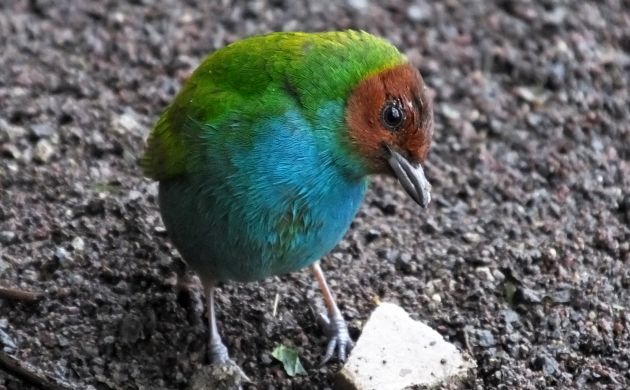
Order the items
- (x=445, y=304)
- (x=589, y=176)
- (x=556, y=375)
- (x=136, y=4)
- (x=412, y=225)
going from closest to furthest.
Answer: (x=556, y=375) → (x=445, y=304) → (x=412, y=225) → (x=589, y=176) → (x=136, y=4)

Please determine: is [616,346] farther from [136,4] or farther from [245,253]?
[136,4]

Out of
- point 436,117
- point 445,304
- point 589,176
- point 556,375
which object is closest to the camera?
point 556,375

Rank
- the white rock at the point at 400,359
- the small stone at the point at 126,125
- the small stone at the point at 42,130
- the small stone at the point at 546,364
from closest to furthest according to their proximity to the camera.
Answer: the white rock at the point at 400,359 < the small stone at the point at 546,364 < the small stone at the point at 42,130 < the small stone at the point at 126,125

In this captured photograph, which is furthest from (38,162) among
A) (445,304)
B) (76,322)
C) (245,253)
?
(445,304)

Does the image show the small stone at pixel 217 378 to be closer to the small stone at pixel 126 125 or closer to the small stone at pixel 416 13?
the small stone at pixel 126 125

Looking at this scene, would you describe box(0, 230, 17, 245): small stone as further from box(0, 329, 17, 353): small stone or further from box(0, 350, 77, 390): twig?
box(0, 350, 77, 390): twig

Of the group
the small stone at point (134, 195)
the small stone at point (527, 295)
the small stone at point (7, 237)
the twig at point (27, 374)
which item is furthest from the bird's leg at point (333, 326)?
the small stone at point (7, 237)

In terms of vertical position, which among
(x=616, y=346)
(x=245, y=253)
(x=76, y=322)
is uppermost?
(x=245, y=253)
